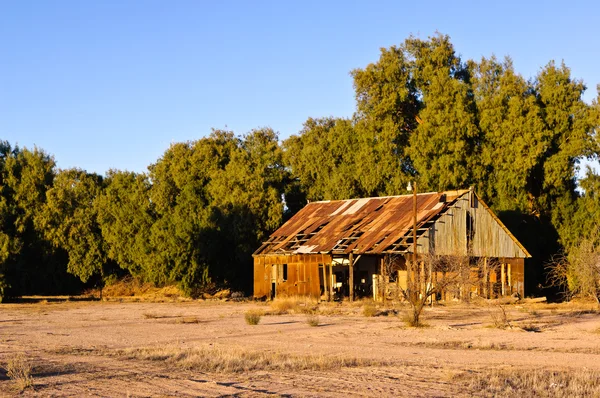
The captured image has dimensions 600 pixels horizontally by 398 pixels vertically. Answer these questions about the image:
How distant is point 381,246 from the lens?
41812mm

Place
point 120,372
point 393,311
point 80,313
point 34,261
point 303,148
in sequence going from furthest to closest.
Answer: point 303,148 < point 34,261 < point 80,313 < point 393,311 < point 120,372

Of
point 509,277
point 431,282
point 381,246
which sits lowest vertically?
point 509,277

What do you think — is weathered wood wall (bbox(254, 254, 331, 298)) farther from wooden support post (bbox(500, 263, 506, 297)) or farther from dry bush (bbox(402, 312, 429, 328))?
dry bush (bbox(402, 312, 429, 328))

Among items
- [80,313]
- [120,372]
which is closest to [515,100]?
[80,313]

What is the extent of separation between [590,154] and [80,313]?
3373 cm

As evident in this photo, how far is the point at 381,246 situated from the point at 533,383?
27025 mm

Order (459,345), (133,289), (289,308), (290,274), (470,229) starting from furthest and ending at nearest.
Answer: (133,289)
(290,274)
(470,229)
(289,308)
(459,345)

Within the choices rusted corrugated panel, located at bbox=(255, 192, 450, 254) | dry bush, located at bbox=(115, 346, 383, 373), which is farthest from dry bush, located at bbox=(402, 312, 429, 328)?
rusted corrugated panel, located at bbox=(255, 192, 450, 254)

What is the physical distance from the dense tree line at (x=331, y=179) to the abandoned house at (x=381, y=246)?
6060mm

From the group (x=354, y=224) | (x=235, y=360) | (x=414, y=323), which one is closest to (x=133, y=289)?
(x=354, y=224)

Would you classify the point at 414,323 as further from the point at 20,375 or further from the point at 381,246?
the point at 20,375

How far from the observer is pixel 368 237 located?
44.0 metres

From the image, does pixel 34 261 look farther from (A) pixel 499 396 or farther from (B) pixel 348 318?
(A) pixel 499 396

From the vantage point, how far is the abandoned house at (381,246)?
43.0m
